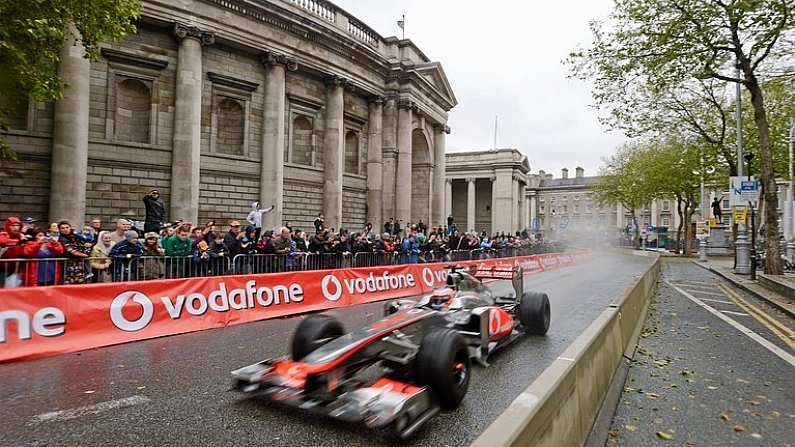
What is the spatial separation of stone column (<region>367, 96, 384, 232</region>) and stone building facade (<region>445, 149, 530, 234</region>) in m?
34.2

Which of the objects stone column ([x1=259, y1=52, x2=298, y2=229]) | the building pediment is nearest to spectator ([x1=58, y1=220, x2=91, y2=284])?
stone column ([x1=259, y1=52, x2=298, y2=229])

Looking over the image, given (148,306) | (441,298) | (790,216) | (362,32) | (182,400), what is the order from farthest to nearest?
(790,216) → (362,32) → (148,306) → (441,298) → (182,400)

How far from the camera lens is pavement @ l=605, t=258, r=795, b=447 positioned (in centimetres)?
427

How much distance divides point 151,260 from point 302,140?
55.0 feet

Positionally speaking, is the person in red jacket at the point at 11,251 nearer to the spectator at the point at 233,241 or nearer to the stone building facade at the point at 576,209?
the spectator at the point at 233,241

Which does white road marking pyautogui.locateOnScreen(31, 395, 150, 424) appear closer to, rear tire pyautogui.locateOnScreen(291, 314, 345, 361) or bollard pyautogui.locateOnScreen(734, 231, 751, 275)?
rear tire pyautogui.locateOnScreen(291, 314, 345, 361)

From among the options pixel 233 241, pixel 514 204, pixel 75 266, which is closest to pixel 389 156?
pixel 233 241

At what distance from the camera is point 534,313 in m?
7.41

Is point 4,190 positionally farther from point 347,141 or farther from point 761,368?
point 761,368

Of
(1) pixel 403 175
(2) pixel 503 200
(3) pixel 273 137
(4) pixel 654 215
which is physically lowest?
(1) pixel 403 175

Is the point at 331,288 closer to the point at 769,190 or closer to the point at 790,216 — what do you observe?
the point at 769,190

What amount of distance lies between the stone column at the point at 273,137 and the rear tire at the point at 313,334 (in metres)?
16.7

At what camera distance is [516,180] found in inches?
2457

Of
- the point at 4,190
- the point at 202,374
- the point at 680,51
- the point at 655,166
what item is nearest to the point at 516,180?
the point at 655,166
